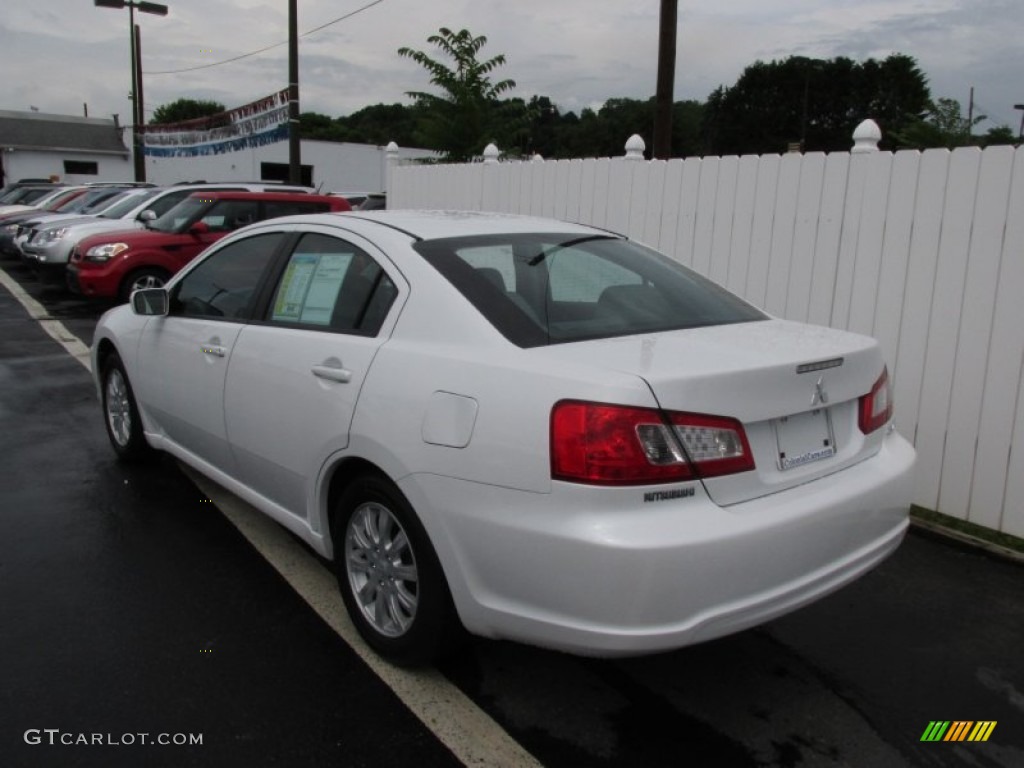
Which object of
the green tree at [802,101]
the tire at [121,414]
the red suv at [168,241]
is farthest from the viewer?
the green tree at [802,101]

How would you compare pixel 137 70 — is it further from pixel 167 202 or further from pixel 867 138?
pixel 867 138

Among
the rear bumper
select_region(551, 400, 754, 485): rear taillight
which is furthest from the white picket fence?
select_region(551, 400, 754, 485): rear taillight

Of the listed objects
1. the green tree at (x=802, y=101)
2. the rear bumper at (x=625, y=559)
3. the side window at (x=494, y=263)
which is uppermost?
the green tree at (x=802, y=101)

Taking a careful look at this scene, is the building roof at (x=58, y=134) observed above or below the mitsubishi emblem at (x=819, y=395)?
above

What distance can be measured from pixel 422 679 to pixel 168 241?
9.92m

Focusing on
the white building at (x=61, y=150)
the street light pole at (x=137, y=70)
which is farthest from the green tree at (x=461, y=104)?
the white building at (x=61, y=150)

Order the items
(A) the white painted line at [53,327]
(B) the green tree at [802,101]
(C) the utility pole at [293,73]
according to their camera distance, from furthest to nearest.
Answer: (B) the green tree at [802,101] → (C) the utility pole at [293,73] → (A) the white painted line at [53,327]

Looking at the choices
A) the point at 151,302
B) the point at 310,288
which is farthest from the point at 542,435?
the point at 151,302

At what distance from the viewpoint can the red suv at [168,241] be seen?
Result: 11.2 metres

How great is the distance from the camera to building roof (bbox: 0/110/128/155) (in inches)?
1741

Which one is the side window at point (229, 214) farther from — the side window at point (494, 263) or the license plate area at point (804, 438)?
the license plate area at point (804, 438)

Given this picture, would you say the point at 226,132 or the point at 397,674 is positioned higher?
the point at 226,132

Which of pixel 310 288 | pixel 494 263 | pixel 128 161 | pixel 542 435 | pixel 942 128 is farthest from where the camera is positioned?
pixel 128 161

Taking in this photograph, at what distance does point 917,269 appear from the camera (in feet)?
15.5
